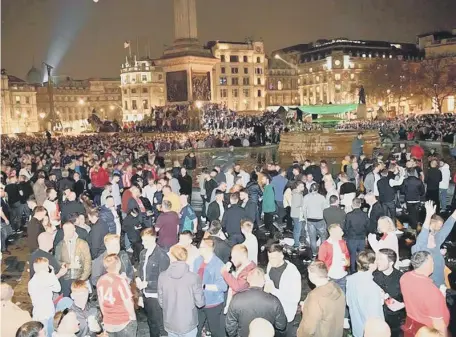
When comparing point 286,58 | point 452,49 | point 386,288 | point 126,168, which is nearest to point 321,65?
point 286,58

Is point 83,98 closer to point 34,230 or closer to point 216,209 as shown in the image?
point 216,209

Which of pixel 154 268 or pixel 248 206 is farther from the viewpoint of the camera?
pixel 248 206

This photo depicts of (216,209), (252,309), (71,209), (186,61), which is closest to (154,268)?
(252,309)

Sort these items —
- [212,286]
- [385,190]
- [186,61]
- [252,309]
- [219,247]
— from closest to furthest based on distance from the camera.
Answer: [252,309], [212,286], [219,247], [385,190], [186,61]

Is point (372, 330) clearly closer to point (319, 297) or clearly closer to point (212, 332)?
point (319, 297)

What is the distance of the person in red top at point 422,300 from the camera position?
5188 mm

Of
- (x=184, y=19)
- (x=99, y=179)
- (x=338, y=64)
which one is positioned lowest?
(x=99, y=179)

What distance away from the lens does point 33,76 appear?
146500 millimetres

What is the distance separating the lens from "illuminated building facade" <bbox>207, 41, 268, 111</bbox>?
4555 inches

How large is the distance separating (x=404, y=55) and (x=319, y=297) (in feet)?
415

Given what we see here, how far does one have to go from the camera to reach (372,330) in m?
4.21

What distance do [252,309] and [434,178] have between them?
10180 millimetres

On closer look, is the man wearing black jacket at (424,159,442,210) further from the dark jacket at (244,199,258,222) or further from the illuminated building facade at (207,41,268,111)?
the illuminated building facade at (207,41,268,111)

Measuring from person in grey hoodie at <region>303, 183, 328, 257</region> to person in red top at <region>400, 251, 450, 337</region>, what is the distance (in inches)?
192
